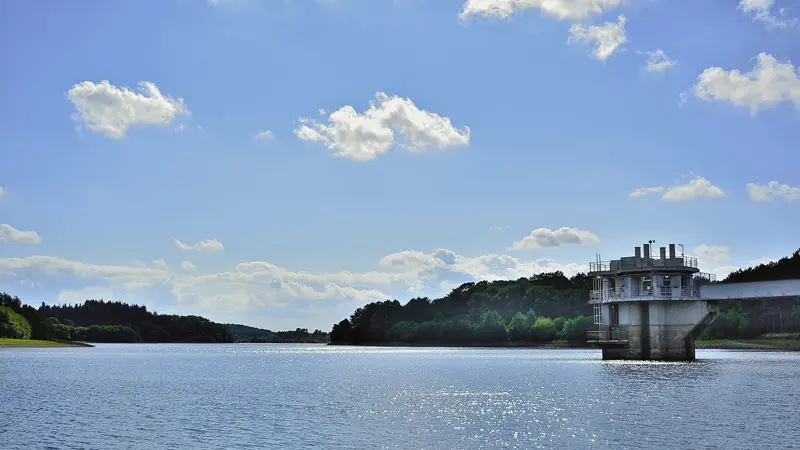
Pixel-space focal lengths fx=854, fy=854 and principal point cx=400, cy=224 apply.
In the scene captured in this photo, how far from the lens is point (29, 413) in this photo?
60438mm

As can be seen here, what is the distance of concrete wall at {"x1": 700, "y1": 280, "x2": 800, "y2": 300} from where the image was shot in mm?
110438

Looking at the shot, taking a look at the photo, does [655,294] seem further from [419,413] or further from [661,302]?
[419,413]

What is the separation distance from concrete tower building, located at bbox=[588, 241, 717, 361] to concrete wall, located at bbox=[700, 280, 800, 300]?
1.75 meters

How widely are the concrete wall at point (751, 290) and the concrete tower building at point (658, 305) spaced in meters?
1.75

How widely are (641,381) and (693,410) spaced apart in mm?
26937

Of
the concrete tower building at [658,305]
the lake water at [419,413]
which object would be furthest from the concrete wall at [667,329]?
the lake water at [419,413]

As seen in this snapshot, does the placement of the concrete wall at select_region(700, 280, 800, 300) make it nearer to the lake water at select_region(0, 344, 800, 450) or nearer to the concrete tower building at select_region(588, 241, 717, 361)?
the concrete tower building at select_region(588, 241, 717, 361)

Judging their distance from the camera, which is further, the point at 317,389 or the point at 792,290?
the point at 792,290

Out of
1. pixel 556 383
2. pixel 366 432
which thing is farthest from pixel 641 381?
pixel 366 432

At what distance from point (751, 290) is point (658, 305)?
40.2 feet

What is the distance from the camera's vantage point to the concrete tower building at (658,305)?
11831 centimetres

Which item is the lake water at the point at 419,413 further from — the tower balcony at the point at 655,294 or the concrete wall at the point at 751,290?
the tower balcony at the point at 655,294

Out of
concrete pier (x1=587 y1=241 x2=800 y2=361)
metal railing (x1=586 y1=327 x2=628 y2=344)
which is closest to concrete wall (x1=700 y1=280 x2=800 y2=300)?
concrete pier (x1=587 y1=241 x2=800 y2=361)

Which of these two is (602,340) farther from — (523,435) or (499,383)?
(523,435)
